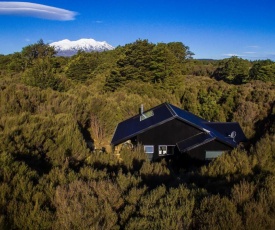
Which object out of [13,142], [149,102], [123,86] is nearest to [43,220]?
[13,142]

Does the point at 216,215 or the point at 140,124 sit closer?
the point at 216,215

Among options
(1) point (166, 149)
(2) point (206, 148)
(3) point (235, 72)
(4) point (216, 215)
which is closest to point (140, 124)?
(1) point (166, 149)

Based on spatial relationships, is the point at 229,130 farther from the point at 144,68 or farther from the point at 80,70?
the point at 80,70

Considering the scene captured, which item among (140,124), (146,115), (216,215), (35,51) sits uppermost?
(35,51)

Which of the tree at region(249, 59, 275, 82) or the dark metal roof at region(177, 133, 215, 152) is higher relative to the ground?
the tree at region(249, 59, 275, 82)

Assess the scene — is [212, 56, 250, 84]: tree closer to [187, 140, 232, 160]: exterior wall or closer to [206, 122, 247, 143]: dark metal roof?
[206, 122, 247, 143]: dark metal roof

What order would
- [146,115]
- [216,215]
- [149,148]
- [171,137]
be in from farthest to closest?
[146,115] → [171,137] → [149,148] → [216,215]

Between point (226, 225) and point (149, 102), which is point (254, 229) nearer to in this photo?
point (226, 225)

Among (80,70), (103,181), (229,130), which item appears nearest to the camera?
(103,181)

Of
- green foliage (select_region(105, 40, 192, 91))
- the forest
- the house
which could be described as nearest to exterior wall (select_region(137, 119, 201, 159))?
the house
